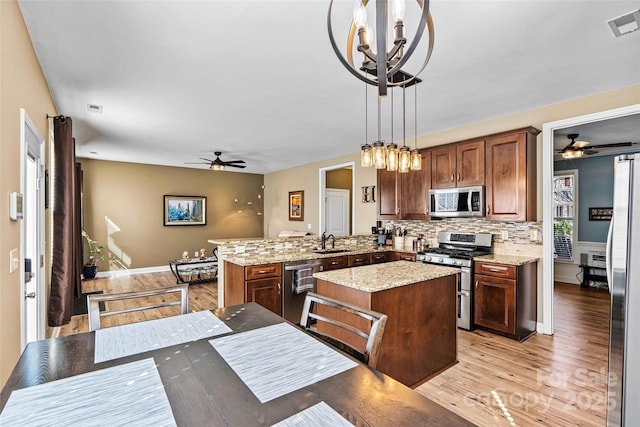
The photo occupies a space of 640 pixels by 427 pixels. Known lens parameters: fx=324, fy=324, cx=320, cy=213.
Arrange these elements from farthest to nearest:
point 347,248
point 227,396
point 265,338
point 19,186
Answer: point 347,248
point 19,186
point 265,338
point 227,396

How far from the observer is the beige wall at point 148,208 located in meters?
6.89

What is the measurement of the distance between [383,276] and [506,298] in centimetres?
189

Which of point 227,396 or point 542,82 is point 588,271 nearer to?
point 542,82

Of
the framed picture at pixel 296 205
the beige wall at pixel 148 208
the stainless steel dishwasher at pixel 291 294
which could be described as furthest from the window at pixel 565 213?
the beige wall at pixel 148 208

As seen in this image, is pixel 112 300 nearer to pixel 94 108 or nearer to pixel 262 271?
pixel 262 271

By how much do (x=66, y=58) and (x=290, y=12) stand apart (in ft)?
Answer: 6.22

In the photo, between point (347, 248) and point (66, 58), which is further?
point (347, 248)

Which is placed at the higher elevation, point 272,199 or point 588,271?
point 272,199

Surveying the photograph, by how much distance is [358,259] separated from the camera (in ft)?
14.4

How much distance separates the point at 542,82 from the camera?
117 inches

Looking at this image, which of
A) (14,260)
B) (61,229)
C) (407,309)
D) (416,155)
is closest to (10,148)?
(14,260)

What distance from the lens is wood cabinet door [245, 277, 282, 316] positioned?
3.44 m

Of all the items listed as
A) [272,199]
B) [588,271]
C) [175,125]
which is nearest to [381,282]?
[175,125]

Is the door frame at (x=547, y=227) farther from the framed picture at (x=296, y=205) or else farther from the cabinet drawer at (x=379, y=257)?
the framed picture at (x=296, y=205)
